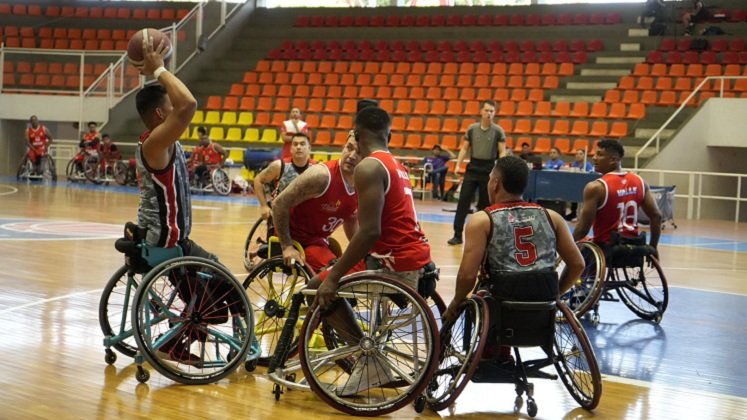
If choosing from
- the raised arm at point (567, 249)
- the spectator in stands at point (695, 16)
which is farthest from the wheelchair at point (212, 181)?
the raised arm at point (567, 249)

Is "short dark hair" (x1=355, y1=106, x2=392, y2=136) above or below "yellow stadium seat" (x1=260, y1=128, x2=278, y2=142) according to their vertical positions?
below

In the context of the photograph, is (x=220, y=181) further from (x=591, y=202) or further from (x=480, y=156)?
(x=591, y=202)

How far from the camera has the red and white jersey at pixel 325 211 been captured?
561 centimetres

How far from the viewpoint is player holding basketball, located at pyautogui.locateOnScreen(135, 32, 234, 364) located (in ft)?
15.5

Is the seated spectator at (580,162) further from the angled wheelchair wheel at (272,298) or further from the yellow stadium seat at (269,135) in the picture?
the angled wheelchair wheel at (272,298)

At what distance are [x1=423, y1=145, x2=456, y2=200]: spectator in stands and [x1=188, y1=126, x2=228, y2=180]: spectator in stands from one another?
161 inches

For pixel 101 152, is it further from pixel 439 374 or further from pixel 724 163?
pixel 439 374

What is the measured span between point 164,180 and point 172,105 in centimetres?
39

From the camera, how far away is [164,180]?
492 centimetres

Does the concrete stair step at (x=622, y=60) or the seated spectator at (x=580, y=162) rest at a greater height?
the concrete stair step at (x=622, y=60)

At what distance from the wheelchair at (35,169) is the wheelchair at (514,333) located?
18.4m

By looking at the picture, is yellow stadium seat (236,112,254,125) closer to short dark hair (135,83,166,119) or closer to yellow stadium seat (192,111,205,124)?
yellow stadium seat (192,111,205,124)

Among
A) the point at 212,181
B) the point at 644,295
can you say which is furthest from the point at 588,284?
the point at 212,181

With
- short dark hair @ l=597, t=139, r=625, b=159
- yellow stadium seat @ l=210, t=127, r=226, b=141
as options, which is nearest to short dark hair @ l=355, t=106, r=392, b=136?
short dark hair @ l=597, t=139, r=625, b=159
